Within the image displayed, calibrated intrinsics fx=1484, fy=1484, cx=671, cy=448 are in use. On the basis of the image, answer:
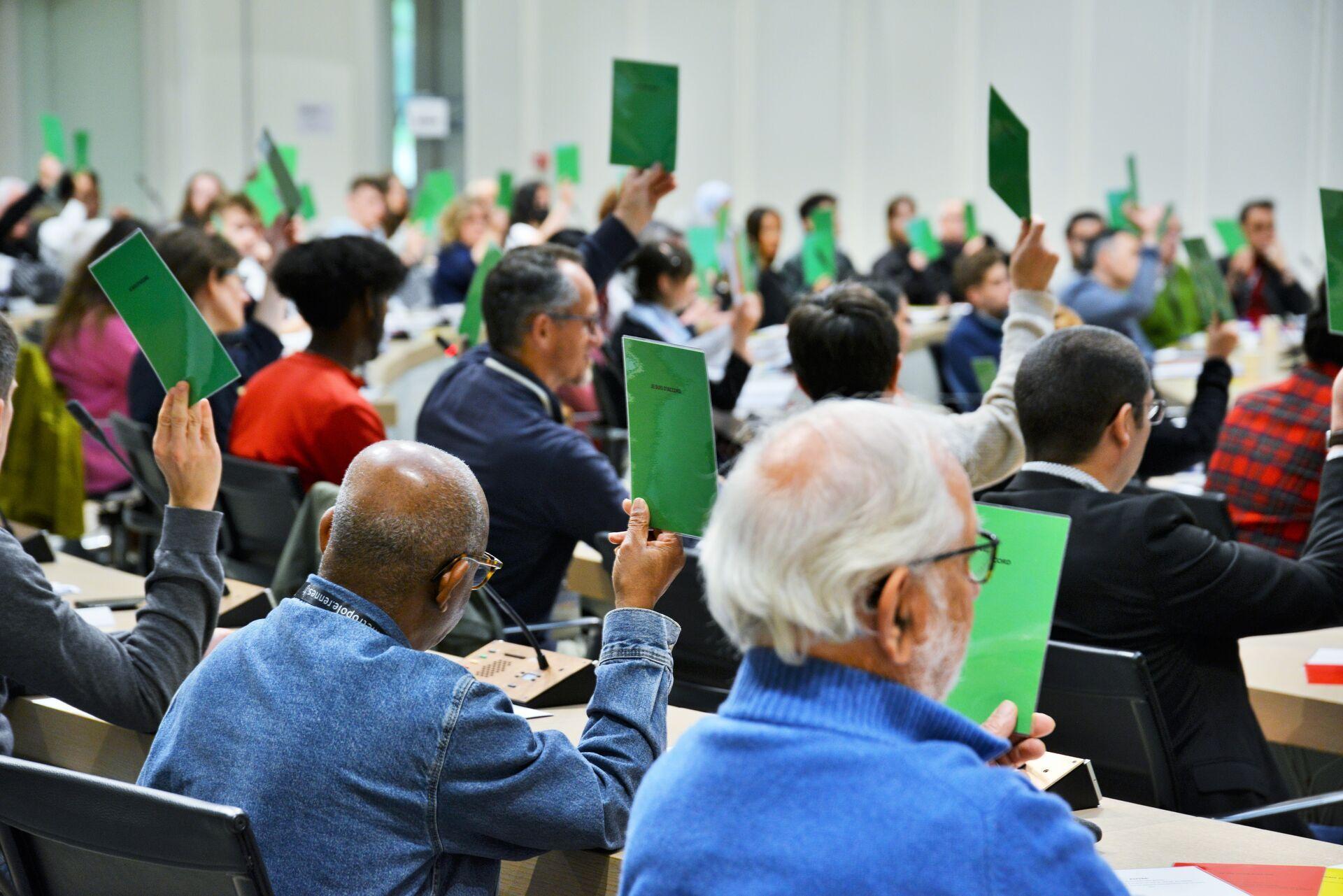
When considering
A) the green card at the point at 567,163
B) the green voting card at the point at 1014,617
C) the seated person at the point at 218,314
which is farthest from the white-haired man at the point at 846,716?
the green card at the point at 567,163

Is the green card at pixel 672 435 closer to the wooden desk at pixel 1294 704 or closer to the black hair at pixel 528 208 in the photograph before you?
the wooden desk at pixel 1294 704

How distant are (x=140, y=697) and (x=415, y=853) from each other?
723 mm

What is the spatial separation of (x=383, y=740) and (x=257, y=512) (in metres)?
2.15

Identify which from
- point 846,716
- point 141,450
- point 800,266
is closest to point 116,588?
point 141,450

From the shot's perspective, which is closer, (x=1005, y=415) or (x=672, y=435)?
(x=672, y=435)

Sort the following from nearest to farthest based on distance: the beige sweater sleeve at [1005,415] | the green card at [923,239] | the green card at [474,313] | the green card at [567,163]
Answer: the beige sweater sleeve at [1005,415] → the green card at [474,313] → the green card at [567,163] → the green card at [923,239]

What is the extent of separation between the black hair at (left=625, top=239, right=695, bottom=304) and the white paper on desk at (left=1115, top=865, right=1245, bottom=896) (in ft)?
14.3

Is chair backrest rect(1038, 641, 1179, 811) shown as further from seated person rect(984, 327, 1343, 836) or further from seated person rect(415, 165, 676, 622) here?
seated person rect(415, 165, 676, 622)

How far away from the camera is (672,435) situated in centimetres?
182

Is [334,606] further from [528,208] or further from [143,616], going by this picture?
[528,208]

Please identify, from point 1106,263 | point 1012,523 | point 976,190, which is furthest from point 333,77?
point 1012,523

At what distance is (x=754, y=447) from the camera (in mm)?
1180

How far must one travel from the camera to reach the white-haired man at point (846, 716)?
1020mm

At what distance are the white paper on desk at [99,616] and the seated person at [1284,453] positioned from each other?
251 centimetres
